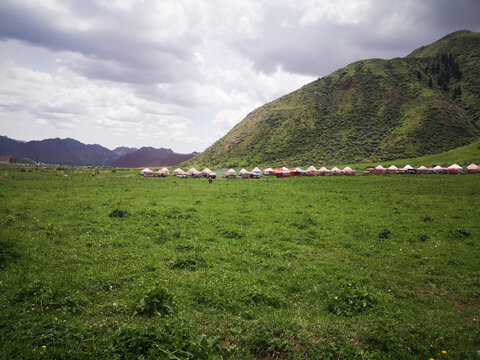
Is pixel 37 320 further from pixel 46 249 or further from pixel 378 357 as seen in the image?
pixel 378 357

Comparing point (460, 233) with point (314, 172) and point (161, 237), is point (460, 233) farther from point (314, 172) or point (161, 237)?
point (314, 172)

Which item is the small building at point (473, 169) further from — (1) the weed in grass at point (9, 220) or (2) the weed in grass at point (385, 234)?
(1) the weed in grass at point (9, 220)

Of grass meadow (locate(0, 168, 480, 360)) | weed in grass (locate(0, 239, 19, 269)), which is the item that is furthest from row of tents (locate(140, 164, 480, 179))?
weed in grass (locate(0, 239, 19, 269))

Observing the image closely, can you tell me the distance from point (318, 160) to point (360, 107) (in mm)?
53515

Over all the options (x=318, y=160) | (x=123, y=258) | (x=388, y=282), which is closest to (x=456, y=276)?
(x=388, y=282)

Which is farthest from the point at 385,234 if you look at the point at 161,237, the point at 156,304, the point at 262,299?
the point at 156,304

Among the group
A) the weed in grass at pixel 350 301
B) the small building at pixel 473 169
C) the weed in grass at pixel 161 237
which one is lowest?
the weed in grass at pixel 350 301

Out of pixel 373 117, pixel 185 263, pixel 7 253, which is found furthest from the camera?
pixel 373 117

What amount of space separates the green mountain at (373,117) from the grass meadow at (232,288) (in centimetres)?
10456

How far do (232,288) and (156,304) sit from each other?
2972 mm

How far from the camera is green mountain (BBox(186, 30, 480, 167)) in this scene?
113756mm

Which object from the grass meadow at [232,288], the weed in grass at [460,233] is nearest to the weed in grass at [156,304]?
the grass meadow at [232,288]

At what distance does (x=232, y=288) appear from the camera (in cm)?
945

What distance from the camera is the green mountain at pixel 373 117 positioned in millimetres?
113756
